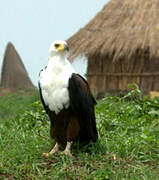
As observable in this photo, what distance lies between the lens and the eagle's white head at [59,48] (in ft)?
11.9

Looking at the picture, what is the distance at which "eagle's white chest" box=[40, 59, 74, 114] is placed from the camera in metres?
3.55

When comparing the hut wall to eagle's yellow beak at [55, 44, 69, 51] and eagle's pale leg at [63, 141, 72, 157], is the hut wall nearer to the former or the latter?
eagle's pale leg at [63, 141, 72, 157]

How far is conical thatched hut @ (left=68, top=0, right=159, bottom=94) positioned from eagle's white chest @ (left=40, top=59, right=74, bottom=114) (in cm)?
780

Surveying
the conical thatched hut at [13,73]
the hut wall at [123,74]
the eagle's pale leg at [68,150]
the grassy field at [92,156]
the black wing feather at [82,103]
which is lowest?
the conical thatched hut at [13,73]

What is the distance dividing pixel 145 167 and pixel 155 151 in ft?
1.66

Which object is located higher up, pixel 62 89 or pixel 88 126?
pixel 62 89

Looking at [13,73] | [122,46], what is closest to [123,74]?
[122,46]

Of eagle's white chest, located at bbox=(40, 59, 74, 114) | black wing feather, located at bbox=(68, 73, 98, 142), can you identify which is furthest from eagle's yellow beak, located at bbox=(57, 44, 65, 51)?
black wing feather, located at bbox=(68, 73, 98, 142)

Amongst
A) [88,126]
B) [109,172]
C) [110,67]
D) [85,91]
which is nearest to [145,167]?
[109,172]

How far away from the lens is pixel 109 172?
356 centimetres

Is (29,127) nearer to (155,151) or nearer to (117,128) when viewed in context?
(117,128)

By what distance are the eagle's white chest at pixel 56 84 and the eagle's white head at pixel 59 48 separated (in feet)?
0.24

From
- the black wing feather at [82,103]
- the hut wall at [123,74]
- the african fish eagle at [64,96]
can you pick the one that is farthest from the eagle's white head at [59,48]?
the hut wall at [123,74]

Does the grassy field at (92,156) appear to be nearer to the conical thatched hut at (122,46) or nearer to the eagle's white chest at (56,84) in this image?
the eagle's white chest at (56,84)
